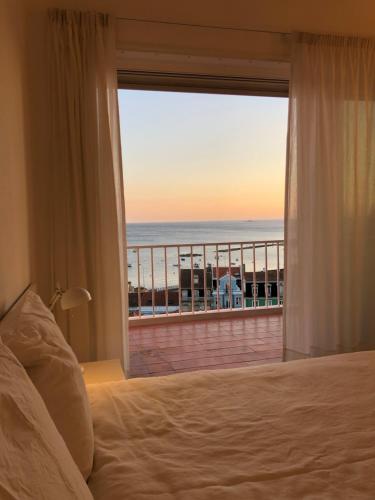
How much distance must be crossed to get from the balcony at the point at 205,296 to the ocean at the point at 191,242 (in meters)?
0.01

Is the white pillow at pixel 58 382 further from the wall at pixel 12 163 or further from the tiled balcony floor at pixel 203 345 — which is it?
the tiled balcony floor at pixel 203 345

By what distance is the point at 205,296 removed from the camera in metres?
4.74

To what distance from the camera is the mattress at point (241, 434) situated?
0.98m

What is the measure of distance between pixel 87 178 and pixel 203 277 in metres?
2.56

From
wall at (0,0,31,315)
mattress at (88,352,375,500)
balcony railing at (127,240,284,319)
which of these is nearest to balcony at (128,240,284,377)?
balcony railing at (127,240,284,319)

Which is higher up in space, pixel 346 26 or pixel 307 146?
pixel 346 26

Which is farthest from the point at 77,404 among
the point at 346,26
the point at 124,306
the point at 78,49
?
the point at 346,26

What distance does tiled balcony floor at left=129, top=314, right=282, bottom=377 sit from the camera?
3.21 metres

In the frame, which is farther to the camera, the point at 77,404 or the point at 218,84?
the point at 218,84

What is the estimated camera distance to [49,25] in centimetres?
244

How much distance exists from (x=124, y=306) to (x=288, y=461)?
179cm

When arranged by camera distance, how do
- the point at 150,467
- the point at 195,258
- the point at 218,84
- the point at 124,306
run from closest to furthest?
the point at 150,467, the point at 124,306, the point at 218,84, the point at 195,258

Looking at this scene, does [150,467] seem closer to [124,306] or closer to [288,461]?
[288,461]

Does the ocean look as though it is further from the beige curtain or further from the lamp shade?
the lamp shade
